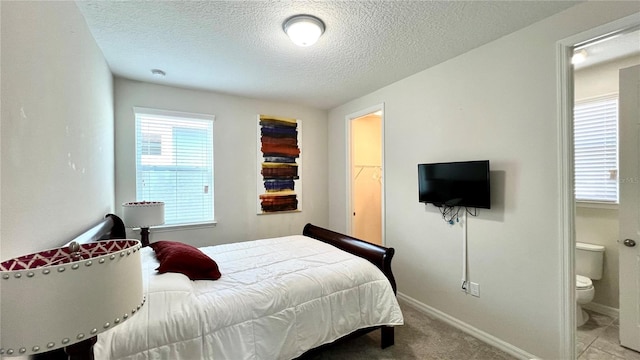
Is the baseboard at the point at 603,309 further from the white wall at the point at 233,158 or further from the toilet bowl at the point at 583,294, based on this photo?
the white wall at the point at 233,158

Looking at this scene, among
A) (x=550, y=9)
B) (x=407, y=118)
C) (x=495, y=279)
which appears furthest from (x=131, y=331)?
(x=550, y=9)

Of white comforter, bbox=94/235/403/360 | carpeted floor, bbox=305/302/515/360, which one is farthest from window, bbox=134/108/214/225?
carpeted floor, bbox=305/302/515/360

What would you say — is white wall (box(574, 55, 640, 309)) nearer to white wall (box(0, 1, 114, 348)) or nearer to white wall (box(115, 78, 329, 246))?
white wall (box(115, 78, 329, 246))

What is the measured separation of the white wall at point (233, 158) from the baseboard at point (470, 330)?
6.35 ft

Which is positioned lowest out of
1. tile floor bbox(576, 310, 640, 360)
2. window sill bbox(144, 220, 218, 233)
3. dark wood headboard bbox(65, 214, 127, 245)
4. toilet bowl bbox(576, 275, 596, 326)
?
tile floor bbox(576, 310, 640, 360)

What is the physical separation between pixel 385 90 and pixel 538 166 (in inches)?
74.3

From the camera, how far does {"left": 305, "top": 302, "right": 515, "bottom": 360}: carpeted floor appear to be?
82.6 inches

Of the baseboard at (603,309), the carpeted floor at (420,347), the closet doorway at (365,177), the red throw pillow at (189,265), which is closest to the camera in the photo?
the red throw pillow at (189,265)

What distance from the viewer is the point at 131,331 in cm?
130

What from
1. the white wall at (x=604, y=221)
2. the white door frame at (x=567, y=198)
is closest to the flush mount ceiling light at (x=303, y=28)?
the white door frame at (x=567, y=198)

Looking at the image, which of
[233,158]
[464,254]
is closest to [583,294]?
[464,254]

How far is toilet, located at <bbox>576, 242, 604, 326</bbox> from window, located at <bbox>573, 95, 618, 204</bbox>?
0.52 m

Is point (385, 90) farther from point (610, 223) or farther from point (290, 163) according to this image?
point (610, 223)

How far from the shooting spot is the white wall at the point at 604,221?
2.68 m
